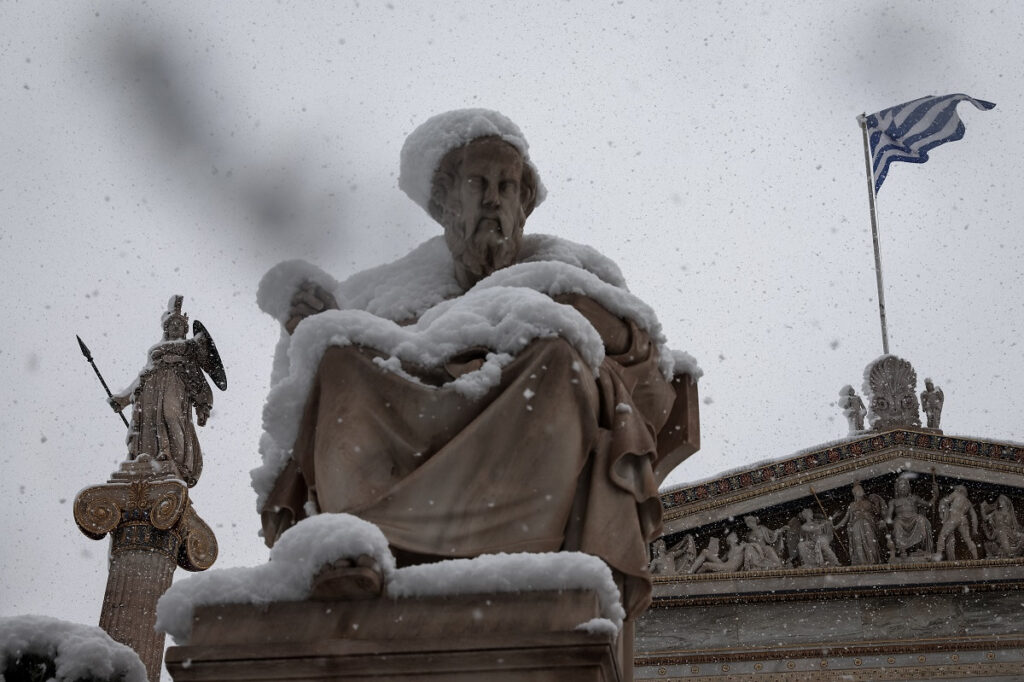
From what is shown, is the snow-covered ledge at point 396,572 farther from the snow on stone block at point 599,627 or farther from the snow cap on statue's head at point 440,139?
the snow cap on statue's head at point 440,139

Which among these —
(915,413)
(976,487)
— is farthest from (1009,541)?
(915,413)

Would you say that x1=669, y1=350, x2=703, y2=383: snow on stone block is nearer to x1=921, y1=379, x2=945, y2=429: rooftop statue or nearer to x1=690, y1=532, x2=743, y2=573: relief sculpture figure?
x1=690, y1=532, x2=743, y2=573: relief sculpture figure

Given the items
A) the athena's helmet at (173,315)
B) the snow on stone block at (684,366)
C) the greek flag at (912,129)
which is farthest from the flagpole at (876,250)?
the snow on stone block at (684,366)

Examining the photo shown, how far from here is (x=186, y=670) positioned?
2109 millimetres

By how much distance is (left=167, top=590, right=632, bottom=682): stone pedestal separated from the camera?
204 cm

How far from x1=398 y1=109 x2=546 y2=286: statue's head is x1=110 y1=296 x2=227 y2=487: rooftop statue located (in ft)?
17.7

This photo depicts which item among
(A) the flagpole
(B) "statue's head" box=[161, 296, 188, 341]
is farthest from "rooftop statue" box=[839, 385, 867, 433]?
(B) "statue's head" box=[161, 296, 188, 341]

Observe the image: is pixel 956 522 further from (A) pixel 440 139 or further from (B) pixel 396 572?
(B) pixel 396 572

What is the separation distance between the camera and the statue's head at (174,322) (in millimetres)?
8555

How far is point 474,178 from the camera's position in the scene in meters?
2.81

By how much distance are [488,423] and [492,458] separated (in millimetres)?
55

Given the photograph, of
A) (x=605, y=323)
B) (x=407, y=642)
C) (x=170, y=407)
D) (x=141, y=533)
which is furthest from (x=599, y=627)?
(x=170, y=407)

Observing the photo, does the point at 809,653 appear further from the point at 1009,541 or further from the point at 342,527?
the point at 342,527

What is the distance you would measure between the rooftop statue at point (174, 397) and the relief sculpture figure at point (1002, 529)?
375 inches
